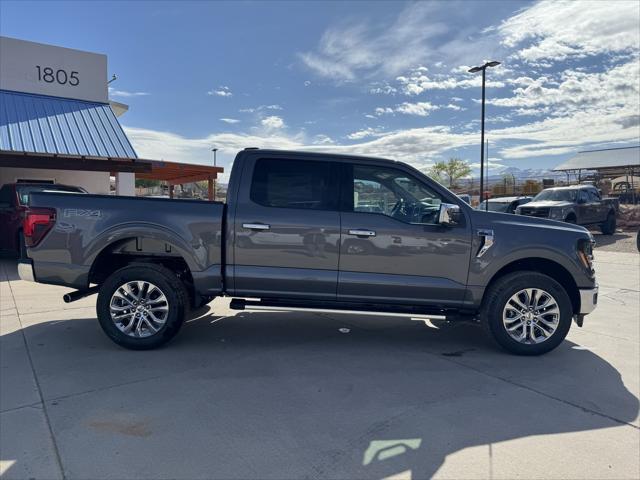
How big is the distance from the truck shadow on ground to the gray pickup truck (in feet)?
1.60

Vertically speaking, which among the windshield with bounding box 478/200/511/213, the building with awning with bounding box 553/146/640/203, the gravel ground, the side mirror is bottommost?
the gravel ground

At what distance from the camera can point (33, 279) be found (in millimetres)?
5086

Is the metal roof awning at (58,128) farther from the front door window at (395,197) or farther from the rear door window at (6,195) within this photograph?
the front door window at (395,197)

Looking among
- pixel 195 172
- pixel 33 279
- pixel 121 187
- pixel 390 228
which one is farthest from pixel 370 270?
pixel 121 187

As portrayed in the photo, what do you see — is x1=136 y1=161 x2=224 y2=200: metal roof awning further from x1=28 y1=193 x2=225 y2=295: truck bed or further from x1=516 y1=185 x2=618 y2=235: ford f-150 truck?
x1=516 y1=185 x2=618 y2=235: ford f-150 truck

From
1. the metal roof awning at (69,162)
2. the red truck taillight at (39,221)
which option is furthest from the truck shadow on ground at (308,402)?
the metal roof awning at (69,162)

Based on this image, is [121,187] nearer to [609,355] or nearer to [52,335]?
[52,335]

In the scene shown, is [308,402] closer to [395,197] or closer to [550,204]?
[395,197]

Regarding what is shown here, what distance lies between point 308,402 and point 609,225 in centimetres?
1945

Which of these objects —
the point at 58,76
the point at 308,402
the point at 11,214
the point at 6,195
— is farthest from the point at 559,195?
the point at 58,76

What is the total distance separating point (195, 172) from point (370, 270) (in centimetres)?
1367

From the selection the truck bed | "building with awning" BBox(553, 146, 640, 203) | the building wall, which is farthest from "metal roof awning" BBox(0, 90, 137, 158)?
"building with awning" BBox(553, 146, 640, 203)

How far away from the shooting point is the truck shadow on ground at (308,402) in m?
3.01

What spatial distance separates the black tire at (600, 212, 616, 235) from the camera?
62.4 ft
